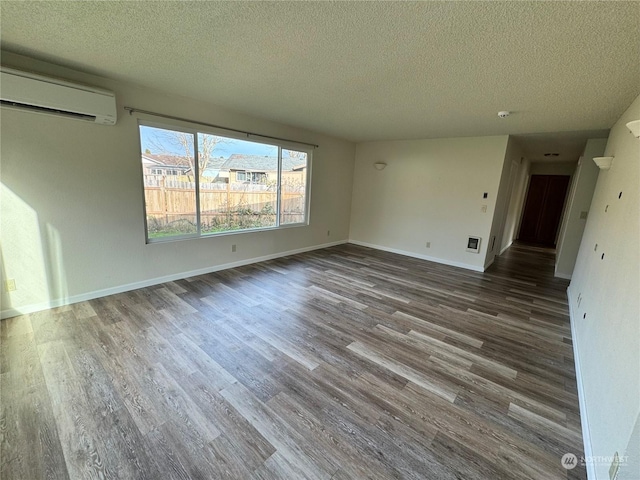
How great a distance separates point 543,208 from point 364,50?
8.60 metres

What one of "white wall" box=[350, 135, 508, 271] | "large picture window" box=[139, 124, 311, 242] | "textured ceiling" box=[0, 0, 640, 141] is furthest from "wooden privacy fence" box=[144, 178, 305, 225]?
"white wall" box=[350, 135, 508, 271]

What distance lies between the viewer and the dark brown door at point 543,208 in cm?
760

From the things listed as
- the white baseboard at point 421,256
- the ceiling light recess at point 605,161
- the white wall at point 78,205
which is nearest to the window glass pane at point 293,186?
the white wall at point 78,205

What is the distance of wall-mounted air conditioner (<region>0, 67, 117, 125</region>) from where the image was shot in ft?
7.32

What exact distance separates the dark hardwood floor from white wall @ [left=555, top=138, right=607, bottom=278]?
6.43ft

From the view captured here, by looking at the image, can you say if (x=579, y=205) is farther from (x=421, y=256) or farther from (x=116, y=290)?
(x=116, y=290)

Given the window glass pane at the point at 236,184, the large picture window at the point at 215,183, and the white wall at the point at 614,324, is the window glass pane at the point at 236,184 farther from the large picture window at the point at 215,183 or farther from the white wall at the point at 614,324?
the white wall at the point at 614,324

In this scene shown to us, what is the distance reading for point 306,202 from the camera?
5461 millimetres

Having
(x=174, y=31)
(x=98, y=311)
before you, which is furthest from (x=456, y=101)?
(x=98, y=311)

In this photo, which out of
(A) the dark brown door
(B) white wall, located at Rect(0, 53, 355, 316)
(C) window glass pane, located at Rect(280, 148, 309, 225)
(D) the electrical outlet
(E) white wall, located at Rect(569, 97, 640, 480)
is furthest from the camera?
(A) the dark brown door

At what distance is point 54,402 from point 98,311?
4.30 feet

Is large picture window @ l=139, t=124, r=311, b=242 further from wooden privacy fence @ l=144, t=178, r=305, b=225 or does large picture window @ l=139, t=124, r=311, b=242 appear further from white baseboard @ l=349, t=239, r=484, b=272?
white baseboard @ l=349, t=239, r=484, b=272

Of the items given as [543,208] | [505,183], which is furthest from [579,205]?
[543,208]

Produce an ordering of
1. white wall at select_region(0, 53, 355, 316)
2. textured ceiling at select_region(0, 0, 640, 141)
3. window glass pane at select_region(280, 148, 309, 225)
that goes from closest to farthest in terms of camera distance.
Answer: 1. textured ceiling at select_region(0, 0, 640, 141)
2. white wall at select_region(0, 53, 355, 316)
3. window glass pane at select_region(280, 148, 309, 225)
